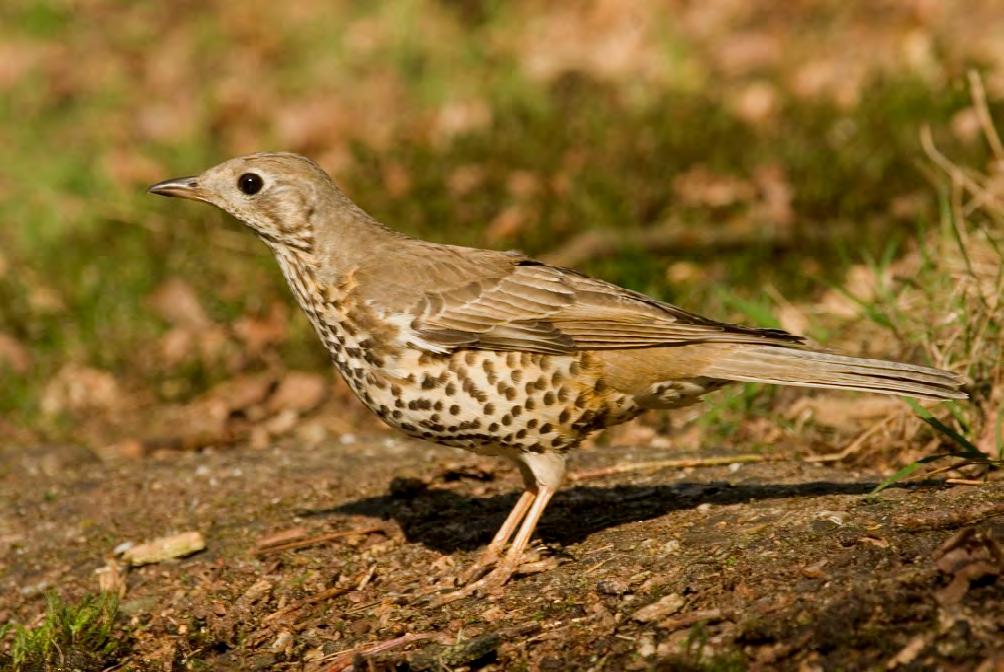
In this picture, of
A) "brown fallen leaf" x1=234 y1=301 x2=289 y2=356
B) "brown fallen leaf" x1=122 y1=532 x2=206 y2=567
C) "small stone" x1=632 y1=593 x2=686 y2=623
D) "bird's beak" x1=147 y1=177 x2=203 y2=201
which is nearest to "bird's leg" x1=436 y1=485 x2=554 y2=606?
"small stone" x1=632 y1=593 x2=686 y2=623

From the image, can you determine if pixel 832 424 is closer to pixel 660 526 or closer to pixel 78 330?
pixel 660 526

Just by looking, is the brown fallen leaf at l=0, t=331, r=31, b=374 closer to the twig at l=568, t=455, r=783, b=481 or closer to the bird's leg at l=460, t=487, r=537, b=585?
the twig at l=568, t=455, r=783, b=481

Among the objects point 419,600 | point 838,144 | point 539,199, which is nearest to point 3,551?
point 419,600

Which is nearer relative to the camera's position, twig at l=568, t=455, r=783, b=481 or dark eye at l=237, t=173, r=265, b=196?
dark eye at l=237, t=173, r=265, b=196

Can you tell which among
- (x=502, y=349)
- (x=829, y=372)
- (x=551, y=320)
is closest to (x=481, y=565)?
(x=502, y=349)

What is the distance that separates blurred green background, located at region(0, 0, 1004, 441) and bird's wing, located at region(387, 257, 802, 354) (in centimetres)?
157

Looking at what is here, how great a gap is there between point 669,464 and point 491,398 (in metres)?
1.40

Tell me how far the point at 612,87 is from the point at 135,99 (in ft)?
14.8

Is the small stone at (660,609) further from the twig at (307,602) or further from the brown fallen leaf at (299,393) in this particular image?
the brown fallen leaf at (299,393)

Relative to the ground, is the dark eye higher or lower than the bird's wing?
higher

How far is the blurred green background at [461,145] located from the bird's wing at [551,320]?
1.57 meters

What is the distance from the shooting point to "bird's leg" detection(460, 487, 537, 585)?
202 inches

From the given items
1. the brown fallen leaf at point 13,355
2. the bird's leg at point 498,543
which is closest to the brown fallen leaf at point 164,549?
the bird's leg at point 498,543

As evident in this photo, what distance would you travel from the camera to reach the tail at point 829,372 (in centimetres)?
472
